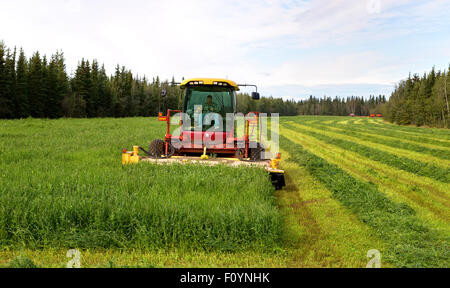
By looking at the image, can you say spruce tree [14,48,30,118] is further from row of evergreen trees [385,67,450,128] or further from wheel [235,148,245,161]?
row of evergreen trees [385,67,450,128]

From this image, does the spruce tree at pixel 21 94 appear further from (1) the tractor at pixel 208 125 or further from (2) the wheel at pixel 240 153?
(2) the wheel at pixel 240 153

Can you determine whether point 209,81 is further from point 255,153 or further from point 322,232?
point 322,232

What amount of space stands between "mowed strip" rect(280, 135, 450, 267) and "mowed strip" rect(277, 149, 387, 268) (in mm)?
195

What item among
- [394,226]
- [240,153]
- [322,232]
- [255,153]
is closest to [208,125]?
[240,153]

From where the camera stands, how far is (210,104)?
9.73 m

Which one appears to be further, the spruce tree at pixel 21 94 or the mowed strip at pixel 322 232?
the spruce tree at pixel 21 94

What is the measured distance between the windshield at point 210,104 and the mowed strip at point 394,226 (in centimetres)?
389

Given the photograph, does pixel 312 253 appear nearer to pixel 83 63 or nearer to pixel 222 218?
pixel 222 218

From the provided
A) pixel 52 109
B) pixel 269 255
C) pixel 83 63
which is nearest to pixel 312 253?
pixel 269 255

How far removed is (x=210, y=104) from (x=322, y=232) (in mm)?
5891

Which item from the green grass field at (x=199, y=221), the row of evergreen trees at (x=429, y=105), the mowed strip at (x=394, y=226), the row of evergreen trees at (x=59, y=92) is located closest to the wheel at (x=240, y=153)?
the green grass field at (x=199, y=221)

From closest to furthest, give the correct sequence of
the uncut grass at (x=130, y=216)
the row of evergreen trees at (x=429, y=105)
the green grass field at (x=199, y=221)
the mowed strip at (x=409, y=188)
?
the green grass field at (x=199, y=221) → the uncut grass at (x=130, y=216) → the mowed strip at (x=409, y=188) → the row of evergreen trees at (x=429, y=105)

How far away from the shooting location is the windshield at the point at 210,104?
9625 millimetres

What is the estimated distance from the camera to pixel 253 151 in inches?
368
